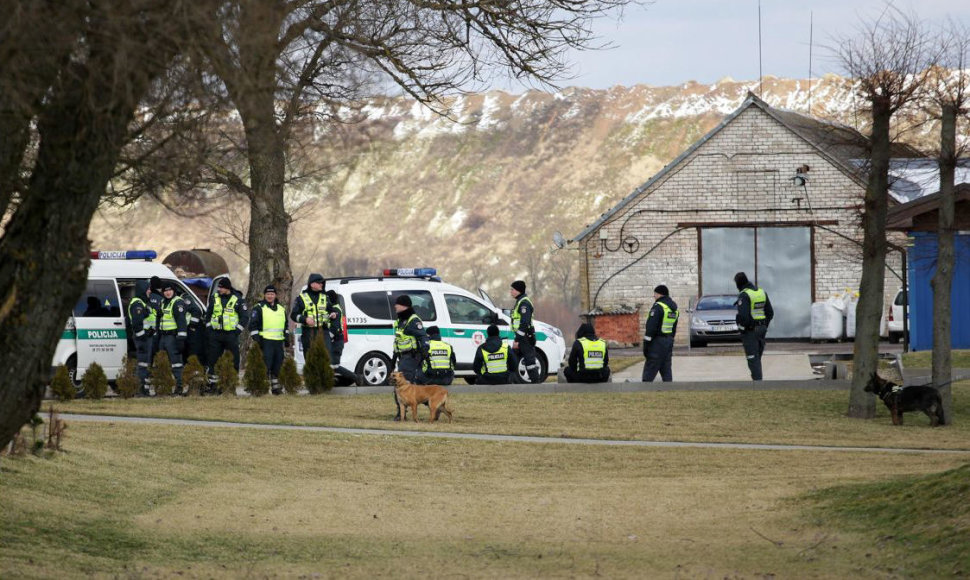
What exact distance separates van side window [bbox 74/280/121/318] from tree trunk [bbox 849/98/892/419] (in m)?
11.9

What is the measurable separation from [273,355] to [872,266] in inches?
379

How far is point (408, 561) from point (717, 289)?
33023 mm

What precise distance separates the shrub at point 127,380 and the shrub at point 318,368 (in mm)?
2686

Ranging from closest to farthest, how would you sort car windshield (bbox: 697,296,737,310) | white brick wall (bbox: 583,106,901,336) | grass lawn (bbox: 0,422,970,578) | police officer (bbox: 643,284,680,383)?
grass lawn (bbox: 0,422,970,578) → police officer (bbox: 643,284,680,383) → car windshield (bbox: 697,296,737,310) → white brick wall (bbox: 583,106,901,336)

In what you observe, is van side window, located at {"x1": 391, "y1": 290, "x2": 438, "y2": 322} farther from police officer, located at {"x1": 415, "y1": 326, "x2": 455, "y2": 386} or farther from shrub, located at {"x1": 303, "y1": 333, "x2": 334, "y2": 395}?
police officer, located at {"x1": 415, "y1": 326, "x2": 455, "y2": 386}

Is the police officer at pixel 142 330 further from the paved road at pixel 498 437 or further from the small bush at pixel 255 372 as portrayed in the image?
the paved road at pixel 498 437

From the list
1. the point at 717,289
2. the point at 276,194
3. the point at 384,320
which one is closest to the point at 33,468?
the point at 384,320

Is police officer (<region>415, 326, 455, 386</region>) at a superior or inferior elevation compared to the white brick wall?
inferior

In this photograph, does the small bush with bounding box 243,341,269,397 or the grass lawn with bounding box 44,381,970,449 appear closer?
the grass lawn with bounding box 44,381,970,449

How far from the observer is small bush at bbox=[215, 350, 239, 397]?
21500 millimetres

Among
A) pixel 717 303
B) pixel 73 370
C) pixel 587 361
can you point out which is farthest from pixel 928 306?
pixel 73 370

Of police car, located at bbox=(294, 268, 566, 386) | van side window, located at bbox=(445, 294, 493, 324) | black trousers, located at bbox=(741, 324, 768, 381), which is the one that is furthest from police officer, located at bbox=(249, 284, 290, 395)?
black trousers, located at bbox=(741, 324, 768, 381)

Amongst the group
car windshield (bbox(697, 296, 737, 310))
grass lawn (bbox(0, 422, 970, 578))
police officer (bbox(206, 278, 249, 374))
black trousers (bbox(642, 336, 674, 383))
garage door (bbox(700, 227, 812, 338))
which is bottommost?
grass lawn (bbox(0, 422, 970, 578))

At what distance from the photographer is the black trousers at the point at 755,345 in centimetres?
2220
